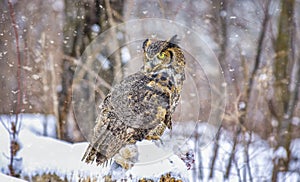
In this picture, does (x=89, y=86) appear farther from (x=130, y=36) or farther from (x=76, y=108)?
(x=76, y=108)

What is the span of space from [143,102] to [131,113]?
0.06 m

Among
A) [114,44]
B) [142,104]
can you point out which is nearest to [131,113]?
[142,104]

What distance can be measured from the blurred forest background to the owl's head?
6.44ft

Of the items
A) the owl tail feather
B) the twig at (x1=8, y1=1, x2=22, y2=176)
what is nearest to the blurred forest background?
the twig at (x1=8, y1=1, x2=22, y2=176)

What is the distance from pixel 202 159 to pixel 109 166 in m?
2.13

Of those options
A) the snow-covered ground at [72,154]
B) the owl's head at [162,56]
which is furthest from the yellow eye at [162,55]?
the snow-covered ground at [72,154]

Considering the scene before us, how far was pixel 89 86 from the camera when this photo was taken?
3.68m

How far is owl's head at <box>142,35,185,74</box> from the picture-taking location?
1610 mm

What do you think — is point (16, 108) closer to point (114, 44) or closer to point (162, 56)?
point (114, 44)

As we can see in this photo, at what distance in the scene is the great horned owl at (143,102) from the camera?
1.65m

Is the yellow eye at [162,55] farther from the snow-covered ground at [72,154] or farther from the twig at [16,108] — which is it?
the twig at [16,108]

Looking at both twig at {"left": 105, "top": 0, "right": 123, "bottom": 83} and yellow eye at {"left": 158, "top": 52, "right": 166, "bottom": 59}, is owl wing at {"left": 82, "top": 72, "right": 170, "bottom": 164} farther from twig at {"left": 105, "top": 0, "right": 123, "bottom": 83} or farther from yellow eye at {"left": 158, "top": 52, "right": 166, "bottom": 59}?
twig at {"left": 105, "top": 0, "right": 123, "bottom": 83}

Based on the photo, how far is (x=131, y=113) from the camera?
1660mm

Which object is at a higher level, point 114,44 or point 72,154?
point 114,44
